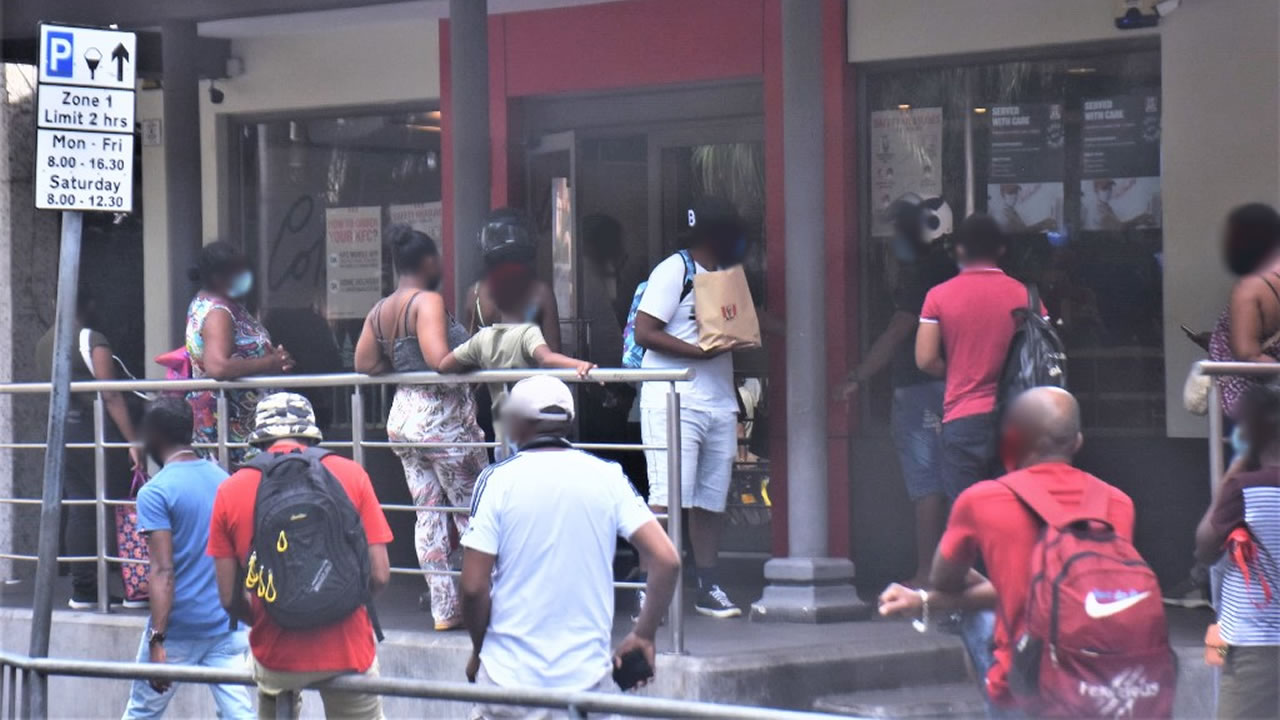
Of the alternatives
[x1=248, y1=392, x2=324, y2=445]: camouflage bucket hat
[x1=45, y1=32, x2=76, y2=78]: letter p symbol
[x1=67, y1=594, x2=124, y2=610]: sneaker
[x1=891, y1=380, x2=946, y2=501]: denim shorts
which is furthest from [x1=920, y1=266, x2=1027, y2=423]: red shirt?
[x1=67, y1=594, x2=124, y2=610]: sneaker

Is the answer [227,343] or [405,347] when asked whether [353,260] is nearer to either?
[227,343]

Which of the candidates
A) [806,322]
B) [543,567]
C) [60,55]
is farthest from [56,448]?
[806,322]

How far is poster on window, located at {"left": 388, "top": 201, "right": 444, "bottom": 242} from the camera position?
35.5ft

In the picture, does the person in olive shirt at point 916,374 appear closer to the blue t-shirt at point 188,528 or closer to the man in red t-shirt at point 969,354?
the man in red t-shirt at point 969,354

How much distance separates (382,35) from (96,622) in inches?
157

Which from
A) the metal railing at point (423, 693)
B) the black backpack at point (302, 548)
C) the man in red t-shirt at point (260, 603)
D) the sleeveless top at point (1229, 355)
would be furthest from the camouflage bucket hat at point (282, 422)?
the sleeveless top at point (1229, 355)

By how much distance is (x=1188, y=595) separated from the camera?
27.5ft

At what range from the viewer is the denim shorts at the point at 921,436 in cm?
804

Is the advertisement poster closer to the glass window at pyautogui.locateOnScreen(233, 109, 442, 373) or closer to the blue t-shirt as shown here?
the glass window at pyautogui.locateOnScreen(233, 109, 442, 373)

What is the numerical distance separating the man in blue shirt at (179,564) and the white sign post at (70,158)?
1.16 feet

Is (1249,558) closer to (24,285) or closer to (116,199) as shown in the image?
(116,199)

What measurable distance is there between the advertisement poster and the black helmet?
2.41 meters

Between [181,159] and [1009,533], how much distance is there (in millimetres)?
7542

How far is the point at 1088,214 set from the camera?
8805 millimetres
